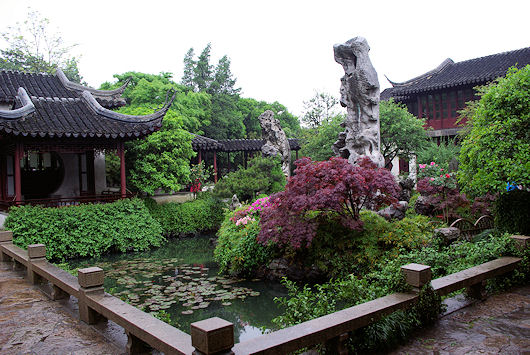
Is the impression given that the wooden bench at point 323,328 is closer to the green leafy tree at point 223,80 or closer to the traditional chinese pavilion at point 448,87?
the traditional chinese pavilion at point 448,87

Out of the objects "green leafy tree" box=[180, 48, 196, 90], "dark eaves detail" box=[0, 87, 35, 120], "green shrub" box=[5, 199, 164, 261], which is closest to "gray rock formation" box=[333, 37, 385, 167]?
"green shrub" box=[5, 199, 164, 261]

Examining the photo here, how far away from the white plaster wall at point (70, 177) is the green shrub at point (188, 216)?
8.75 ft

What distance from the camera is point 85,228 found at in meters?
11.9

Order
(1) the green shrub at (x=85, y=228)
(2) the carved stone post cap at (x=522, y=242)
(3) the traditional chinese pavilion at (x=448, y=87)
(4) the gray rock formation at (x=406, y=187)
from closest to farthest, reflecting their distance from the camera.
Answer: (2) the carved stone post cap at (x=522, y=242), (1) the green shrub at (x=85, y=228), (4) the gray rock formation at (x=406, y=187), (3) the traditional chinese pavilion at (x=448, y=87)

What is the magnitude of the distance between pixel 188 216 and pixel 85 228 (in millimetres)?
4071

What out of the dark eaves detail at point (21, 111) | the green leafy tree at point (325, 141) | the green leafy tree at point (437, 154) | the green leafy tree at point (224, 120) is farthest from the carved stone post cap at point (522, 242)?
the green leafy tree at point (224, 120)

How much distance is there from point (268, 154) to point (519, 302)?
1499cm

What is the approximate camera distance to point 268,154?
19.5 m

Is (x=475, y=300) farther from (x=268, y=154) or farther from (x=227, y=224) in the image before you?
(x=268, y=154)

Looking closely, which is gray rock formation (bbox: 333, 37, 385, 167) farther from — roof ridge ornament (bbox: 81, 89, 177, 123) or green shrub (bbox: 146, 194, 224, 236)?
green shrub (bbox: 146, 194, 224, 236)

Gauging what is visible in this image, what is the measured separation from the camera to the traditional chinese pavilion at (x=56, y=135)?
12.1 metres

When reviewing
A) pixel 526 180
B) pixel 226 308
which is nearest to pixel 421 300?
pixel 526 180

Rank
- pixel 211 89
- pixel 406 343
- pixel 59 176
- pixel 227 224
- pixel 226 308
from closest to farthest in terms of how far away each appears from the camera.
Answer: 1. pixel 406 343
2. pixel 226 308
3. pixel 227 224
4. pixel 59 176
5. pixel 211 89

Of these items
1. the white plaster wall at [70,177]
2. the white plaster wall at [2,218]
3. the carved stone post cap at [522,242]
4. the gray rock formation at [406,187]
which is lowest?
the carved stone post cap at [522,242]
